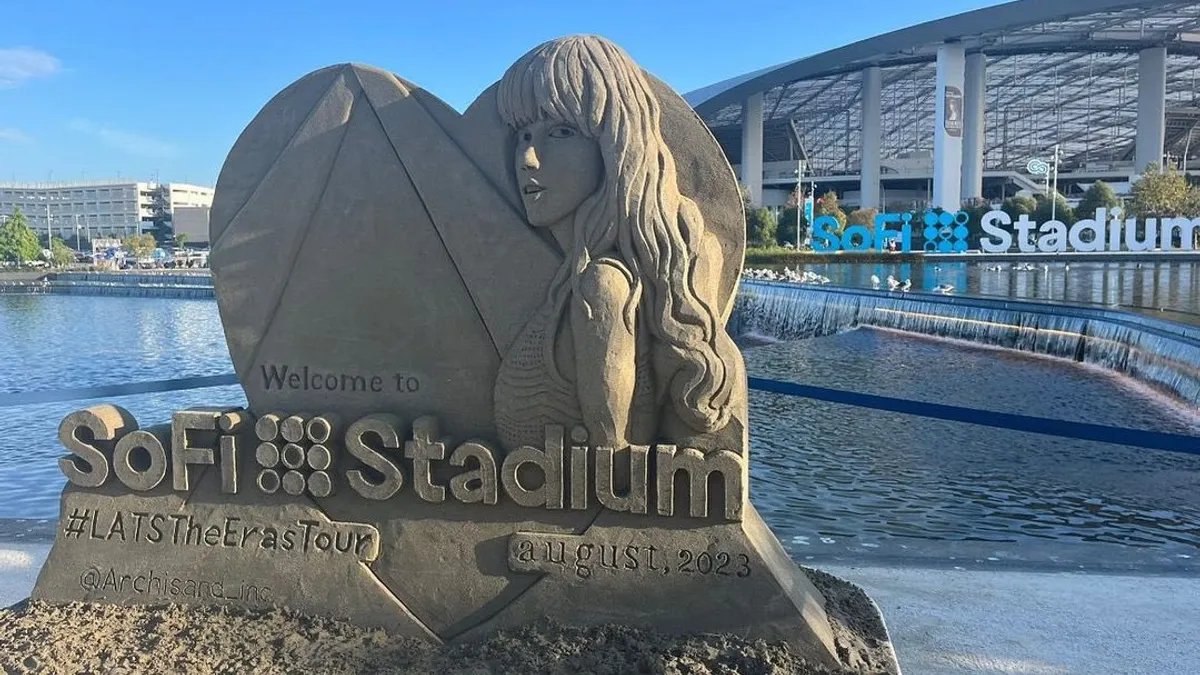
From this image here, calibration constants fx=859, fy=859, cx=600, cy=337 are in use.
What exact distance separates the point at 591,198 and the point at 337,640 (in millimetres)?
1812

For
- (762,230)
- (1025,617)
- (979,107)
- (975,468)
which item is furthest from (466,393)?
(979,107)

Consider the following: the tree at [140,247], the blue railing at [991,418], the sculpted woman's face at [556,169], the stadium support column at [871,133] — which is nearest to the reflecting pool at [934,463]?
the blue railing at [991,418]

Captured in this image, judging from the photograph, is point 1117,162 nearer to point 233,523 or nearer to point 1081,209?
point 1081,209

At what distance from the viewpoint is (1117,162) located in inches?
2665

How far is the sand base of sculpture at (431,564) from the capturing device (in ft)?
9.73

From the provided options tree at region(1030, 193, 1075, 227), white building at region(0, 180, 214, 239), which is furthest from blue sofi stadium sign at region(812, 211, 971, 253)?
white building at region(0, 180, 214, 239)

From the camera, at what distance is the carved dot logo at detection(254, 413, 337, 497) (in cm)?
318

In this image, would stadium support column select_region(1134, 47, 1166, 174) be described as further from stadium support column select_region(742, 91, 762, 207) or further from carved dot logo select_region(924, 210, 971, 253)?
stadium support column select_region(742, 91, 762, 207)

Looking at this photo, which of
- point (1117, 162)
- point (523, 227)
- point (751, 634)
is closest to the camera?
point (751, 634)

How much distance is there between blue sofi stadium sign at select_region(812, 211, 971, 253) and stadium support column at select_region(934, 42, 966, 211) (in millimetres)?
7252

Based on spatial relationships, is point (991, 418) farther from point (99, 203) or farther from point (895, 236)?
point (99, 203)

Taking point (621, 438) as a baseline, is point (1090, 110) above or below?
above

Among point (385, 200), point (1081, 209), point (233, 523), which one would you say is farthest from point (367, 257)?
point (1081, 209)

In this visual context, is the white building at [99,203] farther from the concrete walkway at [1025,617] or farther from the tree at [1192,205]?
the concrete walkway at [1025,617]
